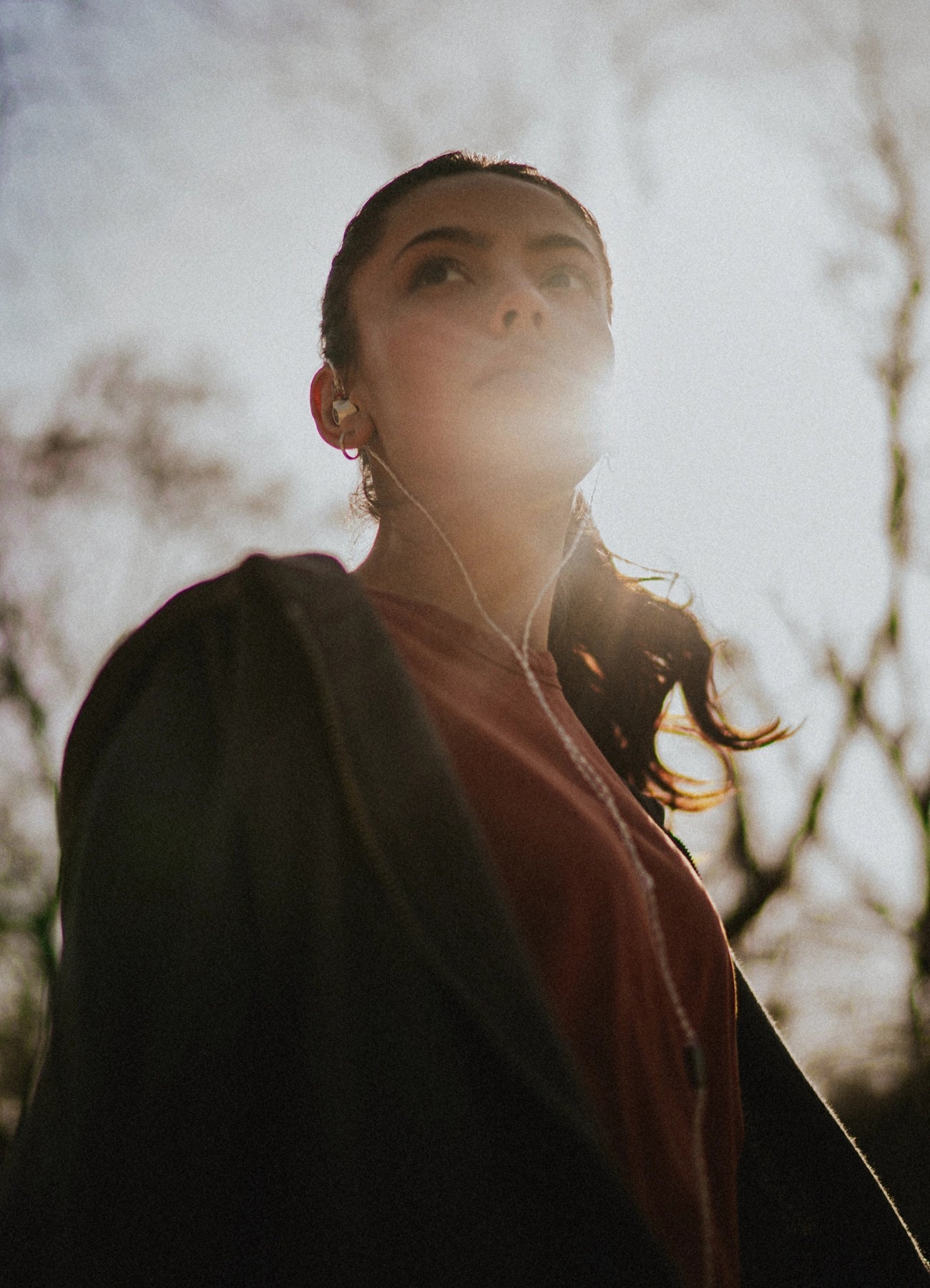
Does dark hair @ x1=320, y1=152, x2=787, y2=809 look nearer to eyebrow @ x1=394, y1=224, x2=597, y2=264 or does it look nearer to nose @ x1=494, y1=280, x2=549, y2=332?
eyebrow @ x1=394, y1=224, x2=597, y2=264

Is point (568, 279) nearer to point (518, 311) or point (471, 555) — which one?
point (518, 311)

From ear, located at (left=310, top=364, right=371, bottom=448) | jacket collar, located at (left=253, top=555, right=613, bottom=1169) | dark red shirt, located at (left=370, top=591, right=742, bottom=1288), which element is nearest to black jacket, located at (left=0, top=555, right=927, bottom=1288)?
jacket collar, located at (left=253, top=555, right=613, bottom=1169)

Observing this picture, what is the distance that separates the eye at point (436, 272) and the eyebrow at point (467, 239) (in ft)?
0.13

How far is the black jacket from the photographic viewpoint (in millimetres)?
817

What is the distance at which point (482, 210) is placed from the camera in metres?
1.77

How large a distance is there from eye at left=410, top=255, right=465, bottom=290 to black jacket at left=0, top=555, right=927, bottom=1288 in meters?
1.02

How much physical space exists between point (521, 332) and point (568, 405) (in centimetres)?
19

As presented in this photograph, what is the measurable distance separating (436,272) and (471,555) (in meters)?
0.66

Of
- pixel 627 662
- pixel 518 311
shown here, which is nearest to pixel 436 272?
pixel 518 311

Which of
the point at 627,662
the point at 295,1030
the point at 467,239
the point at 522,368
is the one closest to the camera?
the point at 295,1030

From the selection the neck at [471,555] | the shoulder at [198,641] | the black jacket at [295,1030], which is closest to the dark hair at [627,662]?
the neck at [471,555]

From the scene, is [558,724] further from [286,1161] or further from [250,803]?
[286,1161]

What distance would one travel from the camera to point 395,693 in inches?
42.1

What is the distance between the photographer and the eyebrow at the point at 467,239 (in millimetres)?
1742
